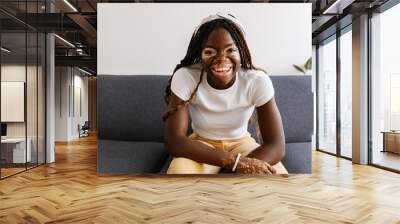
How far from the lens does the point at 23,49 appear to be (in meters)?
6.37

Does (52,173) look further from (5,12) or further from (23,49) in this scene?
(5,12)

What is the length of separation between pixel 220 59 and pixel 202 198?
1653mm

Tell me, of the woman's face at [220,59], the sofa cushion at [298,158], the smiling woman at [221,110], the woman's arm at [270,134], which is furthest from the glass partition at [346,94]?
the woman's face at [220,59]

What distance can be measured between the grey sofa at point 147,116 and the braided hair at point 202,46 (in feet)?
0.76

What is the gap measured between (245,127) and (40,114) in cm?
409

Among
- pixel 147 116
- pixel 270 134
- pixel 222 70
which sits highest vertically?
pixel 222 70

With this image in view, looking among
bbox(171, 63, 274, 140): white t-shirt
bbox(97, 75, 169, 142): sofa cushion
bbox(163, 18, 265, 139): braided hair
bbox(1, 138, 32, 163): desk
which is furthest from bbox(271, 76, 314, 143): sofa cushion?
bbox(1, 138, 32, 163): desk

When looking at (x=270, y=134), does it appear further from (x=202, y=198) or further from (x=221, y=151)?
(x=202, y=198)

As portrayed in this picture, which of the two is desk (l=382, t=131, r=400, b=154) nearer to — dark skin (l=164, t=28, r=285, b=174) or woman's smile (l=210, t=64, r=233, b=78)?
dark skin (l=164, t=28, r=285, b=174)

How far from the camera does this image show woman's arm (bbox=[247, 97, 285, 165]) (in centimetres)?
493

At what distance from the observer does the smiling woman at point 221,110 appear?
4.86 m

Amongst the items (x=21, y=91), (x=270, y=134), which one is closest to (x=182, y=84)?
(x=270, y=134)

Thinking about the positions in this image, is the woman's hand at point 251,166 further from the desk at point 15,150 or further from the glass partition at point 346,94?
the glass partition at point 346,94

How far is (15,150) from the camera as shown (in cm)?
622
